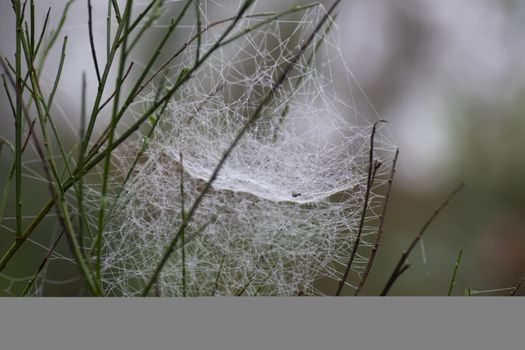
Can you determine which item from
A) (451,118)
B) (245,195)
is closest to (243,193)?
(245,195)

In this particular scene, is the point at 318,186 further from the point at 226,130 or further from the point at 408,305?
the point at 408,305

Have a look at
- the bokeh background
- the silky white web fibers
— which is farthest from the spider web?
the bokeh background

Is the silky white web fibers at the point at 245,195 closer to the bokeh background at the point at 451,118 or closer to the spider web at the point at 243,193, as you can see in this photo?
the spider web at the point at 243,193

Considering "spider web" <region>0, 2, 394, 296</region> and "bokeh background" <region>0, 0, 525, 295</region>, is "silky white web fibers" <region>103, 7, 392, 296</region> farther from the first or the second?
"bokeh background" <region>0, 0, 525, 295</region>

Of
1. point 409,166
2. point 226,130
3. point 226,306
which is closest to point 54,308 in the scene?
point 226,306

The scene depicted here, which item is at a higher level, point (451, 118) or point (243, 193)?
point (451, 118)

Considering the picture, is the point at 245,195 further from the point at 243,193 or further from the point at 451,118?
the point at 451,118

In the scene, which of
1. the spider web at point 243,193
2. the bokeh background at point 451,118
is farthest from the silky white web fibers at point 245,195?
the bokeh background at point 451,118
